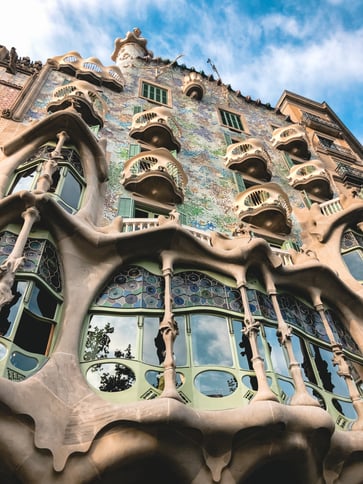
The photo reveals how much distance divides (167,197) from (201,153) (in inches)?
180

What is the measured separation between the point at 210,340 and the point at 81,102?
9.95 m

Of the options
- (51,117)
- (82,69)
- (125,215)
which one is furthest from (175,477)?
(82,69)

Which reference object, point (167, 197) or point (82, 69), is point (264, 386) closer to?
point (167, 197)

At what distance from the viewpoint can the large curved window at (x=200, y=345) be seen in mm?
7531

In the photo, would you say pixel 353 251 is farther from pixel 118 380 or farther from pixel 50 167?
pixel 50 167

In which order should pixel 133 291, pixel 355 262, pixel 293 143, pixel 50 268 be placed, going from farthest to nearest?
pixel 293 143 → pixel 355 262 → pixel 133 291 → pixel 50 268

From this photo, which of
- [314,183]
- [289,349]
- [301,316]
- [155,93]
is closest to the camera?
[289,349]

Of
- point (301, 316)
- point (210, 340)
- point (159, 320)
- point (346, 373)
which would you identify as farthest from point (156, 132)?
point (346, 373)

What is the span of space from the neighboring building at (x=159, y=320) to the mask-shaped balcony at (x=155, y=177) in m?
0.05

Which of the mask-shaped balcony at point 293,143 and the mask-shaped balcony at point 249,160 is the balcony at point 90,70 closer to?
the mask-shaped balcony at point 249,160

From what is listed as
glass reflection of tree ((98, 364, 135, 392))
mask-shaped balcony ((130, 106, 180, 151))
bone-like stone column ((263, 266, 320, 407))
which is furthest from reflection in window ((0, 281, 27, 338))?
mask-shaped balcony ((130, 106, 180, 151))

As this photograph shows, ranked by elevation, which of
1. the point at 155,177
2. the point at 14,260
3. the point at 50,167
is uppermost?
the point at 155,177

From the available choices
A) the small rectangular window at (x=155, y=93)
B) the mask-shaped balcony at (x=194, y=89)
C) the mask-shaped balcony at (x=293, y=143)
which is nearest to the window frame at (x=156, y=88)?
the small rectangular window at (x=155, y=93)

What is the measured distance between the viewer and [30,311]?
24.8 feet
